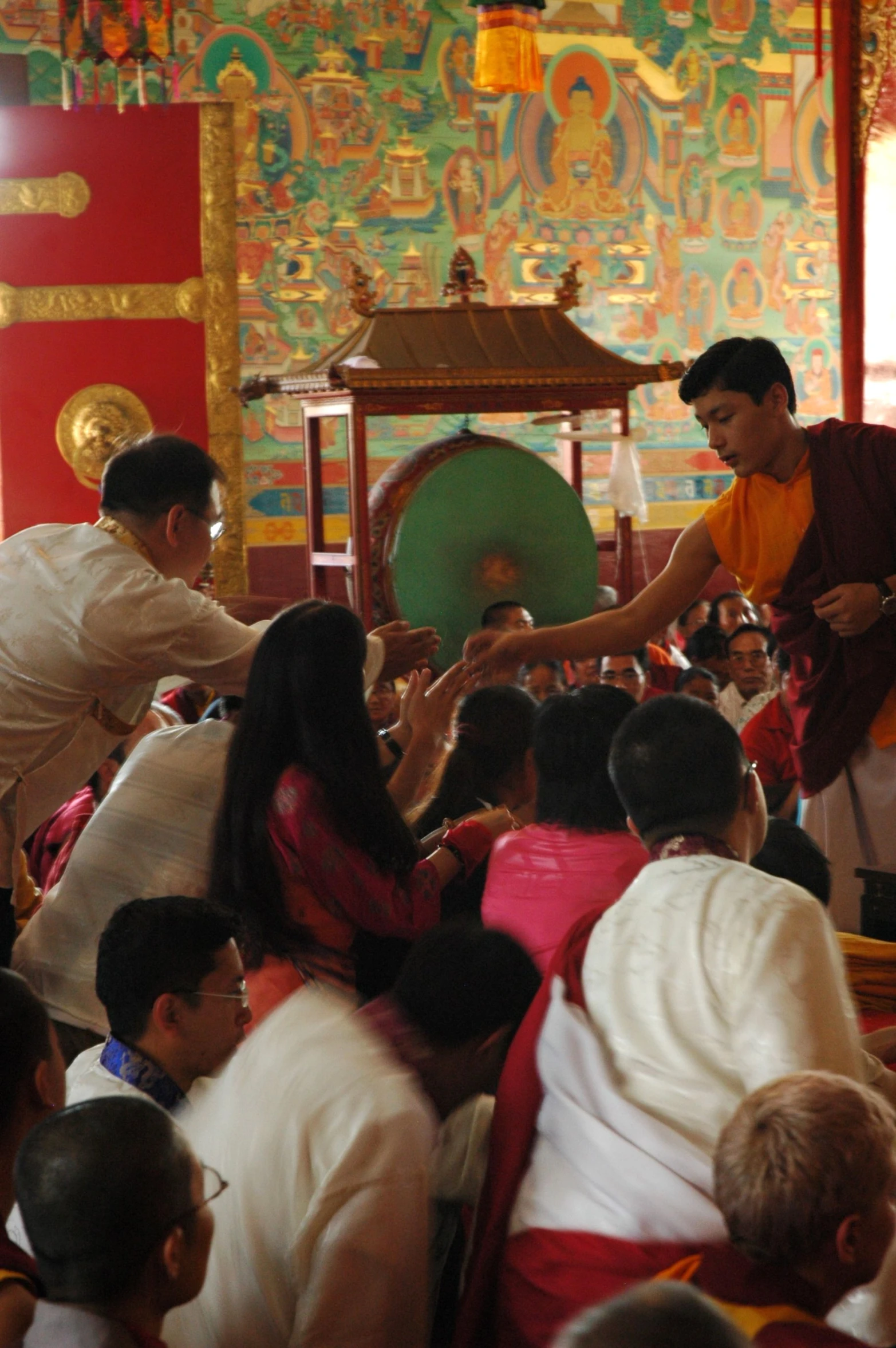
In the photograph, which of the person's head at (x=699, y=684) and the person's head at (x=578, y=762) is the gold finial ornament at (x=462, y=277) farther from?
the person's head at (x=578, y=762)

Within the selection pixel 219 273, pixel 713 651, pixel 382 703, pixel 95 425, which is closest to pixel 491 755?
pixel 382 703

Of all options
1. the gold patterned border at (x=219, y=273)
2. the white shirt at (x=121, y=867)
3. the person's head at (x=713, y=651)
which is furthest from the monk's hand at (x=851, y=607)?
the gold patterned border at (x=219, y=273)

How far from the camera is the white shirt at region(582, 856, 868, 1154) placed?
1594 millimetres

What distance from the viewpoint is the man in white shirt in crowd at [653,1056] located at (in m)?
1.60

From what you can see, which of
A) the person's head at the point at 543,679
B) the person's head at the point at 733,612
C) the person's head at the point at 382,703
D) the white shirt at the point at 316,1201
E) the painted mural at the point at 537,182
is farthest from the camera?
the painted mural at the point at 537,182

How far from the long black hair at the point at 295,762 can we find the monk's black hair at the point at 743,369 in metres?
1.17

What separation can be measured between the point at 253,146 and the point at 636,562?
133 inches

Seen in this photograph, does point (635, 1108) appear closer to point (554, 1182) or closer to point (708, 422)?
point (554, 1182)

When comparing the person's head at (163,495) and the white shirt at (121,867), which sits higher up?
the person's head at (163,495)

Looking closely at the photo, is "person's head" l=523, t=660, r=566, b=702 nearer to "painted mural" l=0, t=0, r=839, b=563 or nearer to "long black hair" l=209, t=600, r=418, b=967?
"long black hair" l=209, t=600, r=418, b=967

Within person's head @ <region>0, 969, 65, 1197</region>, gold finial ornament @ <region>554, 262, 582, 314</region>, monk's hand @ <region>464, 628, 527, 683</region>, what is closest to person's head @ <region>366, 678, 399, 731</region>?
monk's hand @ <region>464, 628, 527, 683</region>

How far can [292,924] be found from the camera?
2246 millimetres

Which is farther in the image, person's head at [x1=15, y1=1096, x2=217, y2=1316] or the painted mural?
the painted mural

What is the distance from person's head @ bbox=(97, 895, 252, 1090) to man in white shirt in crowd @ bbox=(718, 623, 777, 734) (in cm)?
368
